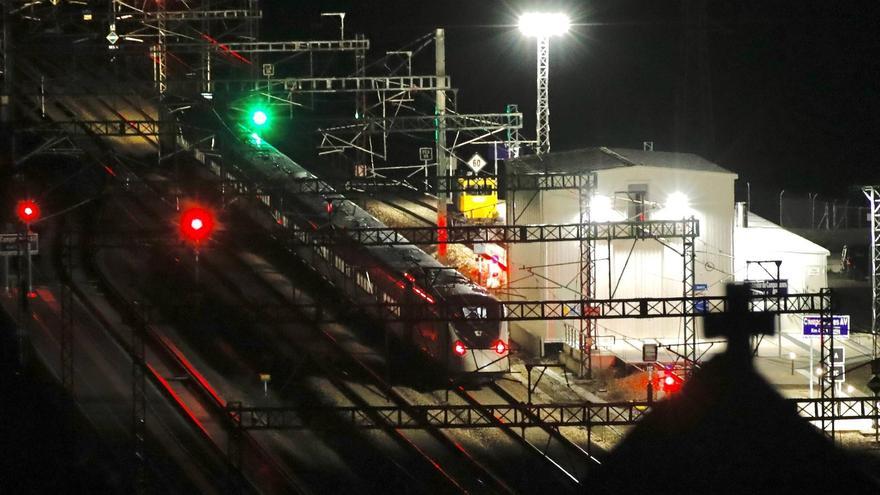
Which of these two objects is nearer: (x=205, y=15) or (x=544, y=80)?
(x=544, y=80)

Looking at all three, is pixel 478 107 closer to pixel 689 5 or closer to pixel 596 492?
pixel 689 5

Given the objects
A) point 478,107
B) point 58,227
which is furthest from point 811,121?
point 58,227

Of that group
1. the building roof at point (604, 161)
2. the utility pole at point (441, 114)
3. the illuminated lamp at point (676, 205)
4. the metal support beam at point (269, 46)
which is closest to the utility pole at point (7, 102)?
the metal support beam at point (269, 46)

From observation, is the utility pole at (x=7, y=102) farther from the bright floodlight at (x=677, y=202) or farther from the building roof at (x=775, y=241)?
the building roof at (x=775, y=241)

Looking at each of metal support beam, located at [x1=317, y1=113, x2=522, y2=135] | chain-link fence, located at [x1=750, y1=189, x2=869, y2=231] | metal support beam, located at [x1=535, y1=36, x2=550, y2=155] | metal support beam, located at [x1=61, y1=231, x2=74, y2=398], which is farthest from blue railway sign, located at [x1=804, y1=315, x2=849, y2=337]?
chain-link fence, located at [x1=750, y1=189, x2=869, y2=231]

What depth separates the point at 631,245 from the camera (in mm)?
21188

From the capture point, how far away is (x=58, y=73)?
2836 centimetres

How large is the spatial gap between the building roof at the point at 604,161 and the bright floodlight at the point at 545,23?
2.63 m

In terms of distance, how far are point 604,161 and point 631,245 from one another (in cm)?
214

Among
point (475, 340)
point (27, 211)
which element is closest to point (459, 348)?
point (475, 340)

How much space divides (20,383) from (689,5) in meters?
16.1

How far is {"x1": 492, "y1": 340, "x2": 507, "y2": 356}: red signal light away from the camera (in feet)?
60.8

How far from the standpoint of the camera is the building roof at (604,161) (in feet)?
71.6

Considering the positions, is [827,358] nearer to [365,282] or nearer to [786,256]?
[786,256]
